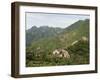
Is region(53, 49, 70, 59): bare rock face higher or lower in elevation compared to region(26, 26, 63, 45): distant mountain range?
lower

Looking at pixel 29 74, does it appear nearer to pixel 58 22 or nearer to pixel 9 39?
pixel 9 39

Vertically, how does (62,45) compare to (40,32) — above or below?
below

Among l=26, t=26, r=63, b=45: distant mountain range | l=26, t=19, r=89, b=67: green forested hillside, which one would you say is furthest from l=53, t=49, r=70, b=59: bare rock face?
l=26, t=26, r=63, b=45: distant mountain range

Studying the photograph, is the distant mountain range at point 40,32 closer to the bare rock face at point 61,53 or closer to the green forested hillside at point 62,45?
the green forested hillside at point 62,45

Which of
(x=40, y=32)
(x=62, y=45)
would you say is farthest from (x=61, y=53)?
(x=40, y=32)

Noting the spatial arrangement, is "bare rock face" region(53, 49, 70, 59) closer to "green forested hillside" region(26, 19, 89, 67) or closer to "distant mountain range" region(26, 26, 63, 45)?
"green forested hillside" region(26, 19, 89, 67)

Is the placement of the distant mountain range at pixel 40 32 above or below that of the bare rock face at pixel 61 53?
above

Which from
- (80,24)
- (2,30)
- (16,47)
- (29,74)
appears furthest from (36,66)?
(80,24)

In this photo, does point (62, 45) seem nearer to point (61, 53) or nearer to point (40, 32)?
point (61, 53)

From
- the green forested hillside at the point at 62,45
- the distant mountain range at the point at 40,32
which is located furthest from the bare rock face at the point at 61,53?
the distant mountain range at the point at 40,32
